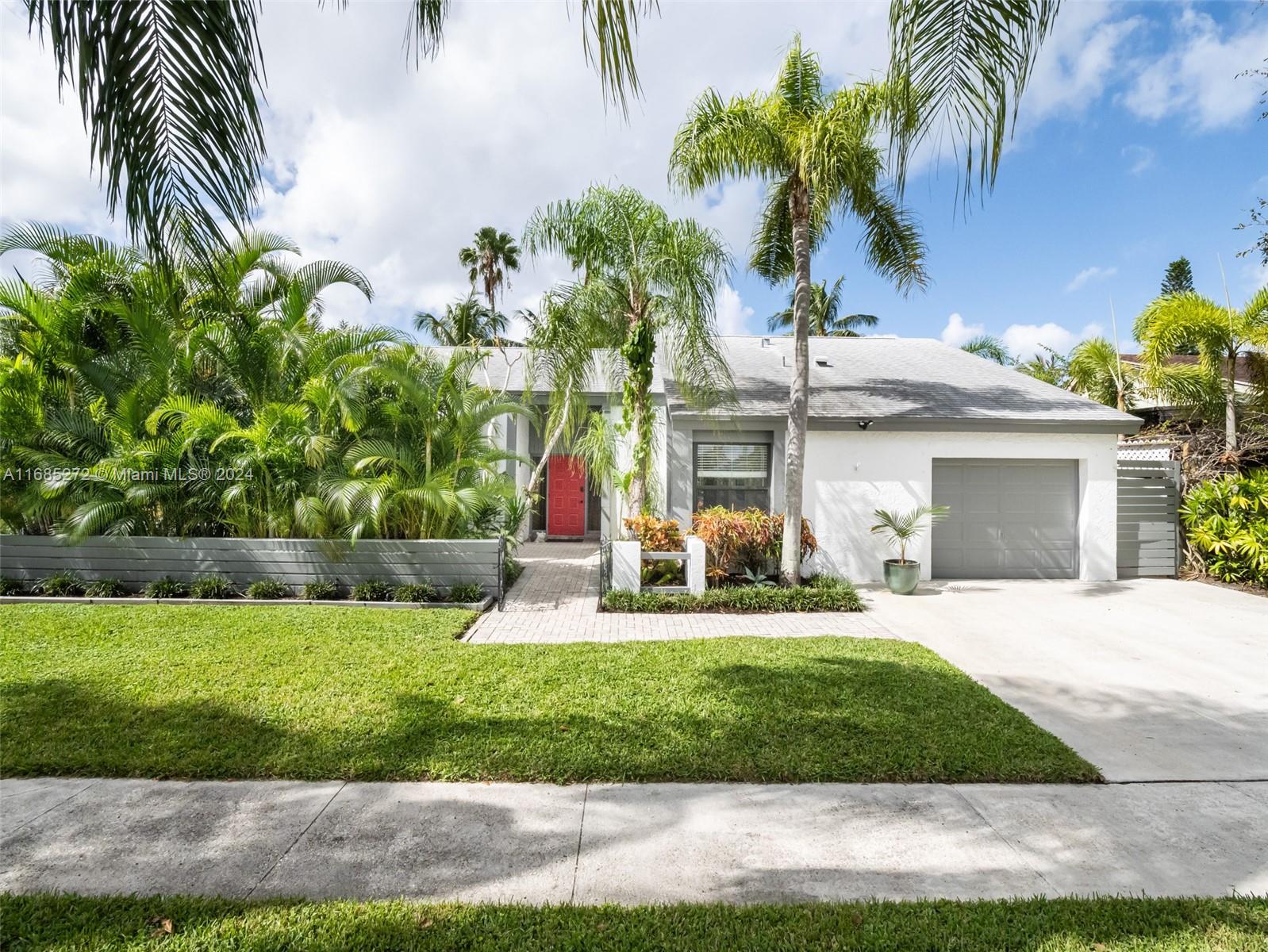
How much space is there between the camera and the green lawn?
3834mm

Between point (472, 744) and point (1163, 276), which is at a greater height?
point (1163, 276)

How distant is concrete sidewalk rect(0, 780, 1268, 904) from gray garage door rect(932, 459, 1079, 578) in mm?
7537

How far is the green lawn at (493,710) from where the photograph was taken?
3.83 m

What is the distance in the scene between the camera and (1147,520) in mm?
11102

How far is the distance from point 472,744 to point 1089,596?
31.2 feet

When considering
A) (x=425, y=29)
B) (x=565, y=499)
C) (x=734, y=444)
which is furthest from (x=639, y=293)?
(x=425, y=29)

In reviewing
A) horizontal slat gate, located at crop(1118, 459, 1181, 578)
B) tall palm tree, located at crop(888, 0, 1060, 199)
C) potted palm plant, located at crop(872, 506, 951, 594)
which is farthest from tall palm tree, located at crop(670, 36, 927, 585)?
tall palm tree, located at crop(888, 0, 1060, 199)

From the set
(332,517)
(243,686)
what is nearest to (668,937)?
(243,686)

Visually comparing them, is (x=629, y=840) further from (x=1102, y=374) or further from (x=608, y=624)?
(x=1102, y=374)

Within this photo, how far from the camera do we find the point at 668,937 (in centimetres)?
241

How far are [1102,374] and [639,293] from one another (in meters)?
13.2

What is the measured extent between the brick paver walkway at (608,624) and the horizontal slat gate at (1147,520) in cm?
629

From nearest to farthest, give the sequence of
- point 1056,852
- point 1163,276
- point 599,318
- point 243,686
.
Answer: point 1056,852
point 243,686
point 599,318
point 1163,276

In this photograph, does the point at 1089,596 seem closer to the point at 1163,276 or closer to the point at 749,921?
the point at 749,921
